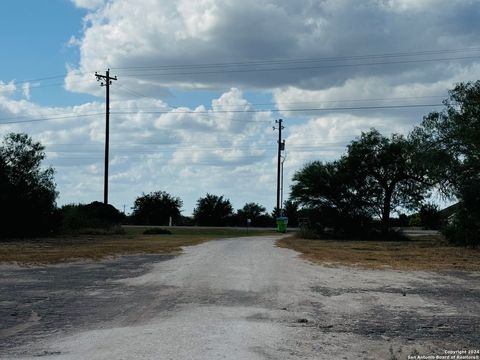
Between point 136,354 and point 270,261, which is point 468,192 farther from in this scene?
point 136,354

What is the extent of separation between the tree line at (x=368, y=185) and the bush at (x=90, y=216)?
3.2 inches

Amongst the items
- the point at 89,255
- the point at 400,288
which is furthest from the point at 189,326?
the point at 89,255

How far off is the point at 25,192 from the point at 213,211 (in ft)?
177

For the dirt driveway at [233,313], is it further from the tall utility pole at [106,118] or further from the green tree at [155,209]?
the green tree at [155,209]

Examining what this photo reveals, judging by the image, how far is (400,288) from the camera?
1452 centimetres

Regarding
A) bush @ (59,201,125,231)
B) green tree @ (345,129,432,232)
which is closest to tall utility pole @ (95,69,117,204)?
bush @ (59,201,125,231)

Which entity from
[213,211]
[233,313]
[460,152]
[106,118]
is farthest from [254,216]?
[233,313]

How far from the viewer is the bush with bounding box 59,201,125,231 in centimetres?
4719

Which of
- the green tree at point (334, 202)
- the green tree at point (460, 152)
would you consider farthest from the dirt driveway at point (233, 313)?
the green tree at point (334, 202)

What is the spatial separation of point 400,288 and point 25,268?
11.4m

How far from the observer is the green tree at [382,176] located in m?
47.6

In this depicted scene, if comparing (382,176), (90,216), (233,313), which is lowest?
(233,313)

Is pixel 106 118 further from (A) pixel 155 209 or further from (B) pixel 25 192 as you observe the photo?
(A) pixel 155 209

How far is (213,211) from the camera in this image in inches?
3639
